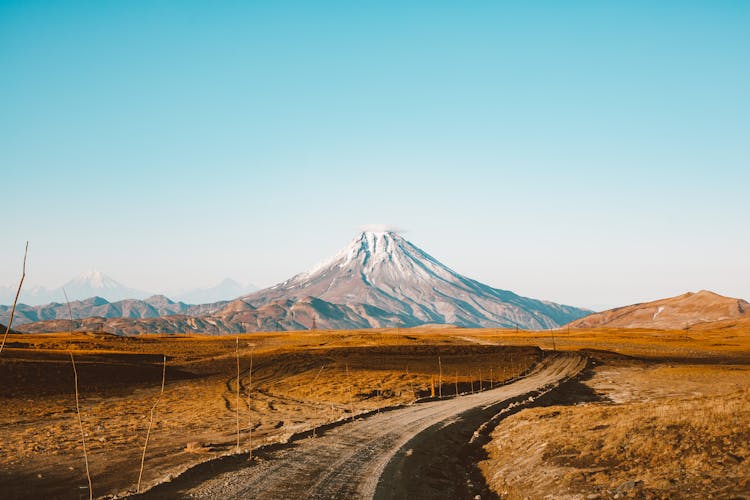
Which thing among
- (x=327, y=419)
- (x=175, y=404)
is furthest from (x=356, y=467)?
(x=175, y=404)

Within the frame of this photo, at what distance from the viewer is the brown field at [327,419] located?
17.2m

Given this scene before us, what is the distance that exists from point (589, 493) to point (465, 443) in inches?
430

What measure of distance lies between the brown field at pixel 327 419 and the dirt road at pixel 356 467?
1.80m

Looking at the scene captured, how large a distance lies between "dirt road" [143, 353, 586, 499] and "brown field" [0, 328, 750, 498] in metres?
1.80

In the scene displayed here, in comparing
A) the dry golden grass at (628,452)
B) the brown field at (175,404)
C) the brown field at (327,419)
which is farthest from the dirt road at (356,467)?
the brown field at (175,404)

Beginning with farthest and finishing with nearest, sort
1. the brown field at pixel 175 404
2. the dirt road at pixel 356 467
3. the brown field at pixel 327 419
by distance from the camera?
the brown field at pixel 175 404, the brown field at pixel 327 419, the dirt road at pixel 356 467

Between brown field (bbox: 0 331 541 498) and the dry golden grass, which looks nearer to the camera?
the dry golden grass

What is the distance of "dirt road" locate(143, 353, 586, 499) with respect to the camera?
644 inches

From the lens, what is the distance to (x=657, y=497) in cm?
1397

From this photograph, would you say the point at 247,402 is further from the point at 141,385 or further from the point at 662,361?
the point at 662,361

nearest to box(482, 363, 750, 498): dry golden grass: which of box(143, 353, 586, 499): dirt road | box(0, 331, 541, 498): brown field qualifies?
box(143, 353, 586, 499): dirt road

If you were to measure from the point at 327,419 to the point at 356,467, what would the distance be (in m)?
Answer: 14.8

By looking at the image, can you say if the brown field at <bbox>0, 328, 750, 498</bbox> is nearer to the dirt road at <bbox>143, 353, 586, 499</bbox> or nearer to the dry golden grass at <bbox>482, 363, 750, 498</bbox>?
the dry golden grass at <bbox>482, 363, 750, 498</bbox>

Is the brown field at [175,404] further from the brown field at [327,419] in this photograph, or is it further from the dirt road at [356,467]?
the dirt road at [356,467]
